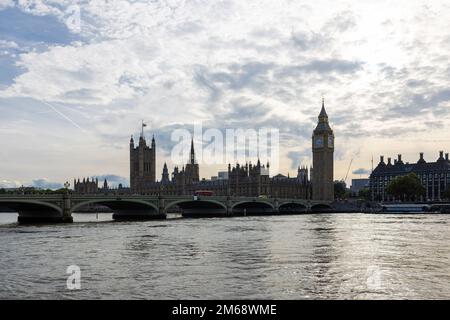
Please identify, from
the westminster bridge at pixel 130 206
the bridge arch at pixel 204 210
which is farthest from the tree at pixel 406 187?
the bridge arch at pixel 204 210

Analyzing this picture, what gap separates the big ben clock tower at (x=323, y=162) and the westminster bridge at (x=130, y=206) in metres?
33.6

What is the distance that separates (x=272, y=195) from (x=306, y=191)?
68.9 feet

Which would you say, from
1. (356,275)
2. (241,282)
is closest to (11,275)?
(241,282)

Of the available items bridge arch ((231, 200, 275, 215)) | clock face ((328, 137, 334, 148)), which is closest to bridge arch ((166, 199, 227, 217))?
bridge arch ((231, 200, 275, 215))

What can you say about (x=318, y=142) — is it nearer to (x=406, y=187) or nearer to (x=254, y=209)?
(x=406, y=187)

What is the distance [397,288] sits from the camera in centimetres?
1831

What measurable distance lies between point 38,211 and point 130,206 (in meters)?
18.9

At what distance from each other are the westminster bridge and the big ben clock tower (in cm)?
3360

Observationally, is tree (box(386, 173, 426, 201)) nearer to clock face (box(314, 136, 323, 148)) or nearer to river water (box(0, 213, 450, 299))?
clock face (box(314, 136, 323, 148))

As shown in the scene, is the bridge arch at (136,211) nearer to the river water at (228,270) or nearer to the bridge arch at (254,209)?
the bridge arch at (254,209)

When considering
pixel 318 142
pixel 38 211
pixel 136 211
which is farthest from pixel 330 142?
pixel 38 211

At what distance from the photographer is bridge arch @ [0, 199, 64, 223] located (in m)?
63.4

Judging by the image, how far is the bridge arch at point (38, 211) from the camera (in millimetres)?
63384
